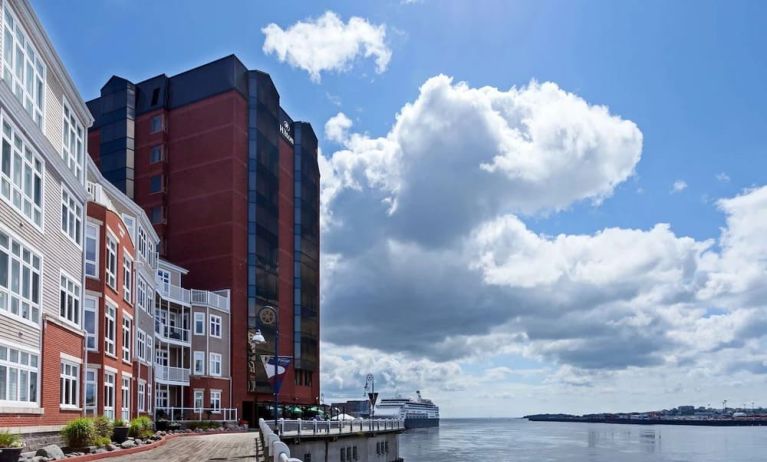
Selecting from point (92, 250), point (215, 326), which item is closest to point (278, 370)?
point (92, 250)

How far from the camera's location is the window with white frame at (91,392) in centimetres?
3212

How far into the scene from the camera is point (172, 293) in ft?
198

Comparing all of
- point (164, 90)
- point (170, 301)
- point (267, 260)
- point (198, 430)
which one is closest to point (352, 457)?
point (198, 430)

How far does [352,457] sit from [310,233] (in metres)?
39.7

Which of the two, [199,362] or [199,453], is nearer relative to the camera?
[199,453]

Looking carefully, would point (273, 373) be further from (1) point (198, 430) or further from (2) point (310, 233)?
(2) point (310, 233)

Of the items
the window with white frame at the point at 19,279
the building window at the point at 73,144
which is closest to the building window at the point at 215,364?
the building window at the point at 73,144

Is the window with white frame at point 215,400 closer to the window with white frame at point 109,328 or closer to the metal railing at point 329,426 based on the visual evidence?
the metal railing at point 329,426

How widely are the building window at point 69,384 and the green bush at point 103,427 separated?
1.26 meters

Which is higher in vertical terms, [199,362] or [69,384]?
[69,384]

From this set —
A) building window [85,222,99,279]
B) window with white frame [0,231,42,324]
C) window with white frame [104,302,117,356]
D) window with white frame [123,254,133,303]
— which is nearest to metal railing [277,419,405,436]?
window with white frame [104,302,117,356]

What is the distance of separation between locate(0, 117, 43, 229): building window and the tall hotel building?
4512 centimetres

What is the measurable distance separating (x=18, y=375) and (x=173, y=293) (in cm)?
3814

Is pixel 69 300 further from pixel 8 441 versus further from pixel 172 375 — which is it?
pixel 172 375
